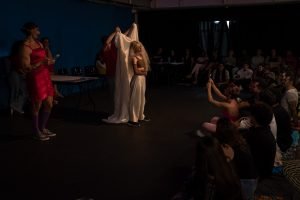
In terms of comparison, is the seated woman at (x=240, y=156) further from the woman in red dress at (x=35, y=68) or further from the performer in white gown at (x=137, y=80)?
the performer in white gown at (x=137, y=80)

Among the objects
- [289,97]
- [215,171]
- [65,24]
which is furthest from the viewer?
[65,24]

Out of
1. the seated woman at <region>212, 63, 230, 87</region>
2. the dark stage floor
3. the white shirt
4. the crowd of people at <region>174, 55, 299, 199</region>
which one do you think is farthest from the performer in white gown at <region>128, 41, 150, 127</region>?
the seated woman at <region>212, 63, 230, 87</region>

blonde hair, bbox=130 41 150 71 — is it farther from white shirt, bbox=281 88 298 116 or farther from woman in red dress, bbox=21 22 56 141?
white shirt, bbox=281 88 298 116

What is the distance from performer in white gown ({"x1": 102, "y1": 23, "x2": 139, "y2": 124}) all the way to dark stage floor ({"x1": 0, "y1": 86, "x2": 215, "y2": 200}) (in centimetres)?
29

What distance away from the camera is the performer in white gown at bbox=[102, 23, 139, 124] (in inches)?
233

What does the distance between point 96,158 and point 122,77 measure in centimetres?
199

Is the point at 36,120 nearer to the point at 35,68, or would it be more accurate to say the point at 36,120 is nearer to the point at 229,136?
the point at 35,68

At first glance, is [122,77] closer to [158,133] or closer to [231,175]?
[158,133]

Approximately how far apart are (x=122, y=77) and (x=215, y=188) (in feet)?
13.2

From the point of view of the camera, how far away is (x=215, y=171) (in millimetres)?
2137

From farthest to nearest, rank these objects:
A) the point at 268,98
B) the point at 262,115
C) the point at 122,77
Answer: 1. the point at 122,77
2. the point at 268,98
3. the point at 262,115

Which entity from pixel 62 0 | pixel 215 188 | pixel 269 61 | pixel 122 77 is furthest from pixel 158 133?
pixel 269 61

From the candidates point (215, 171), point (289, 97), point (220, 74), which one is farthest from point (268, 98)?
point (220, 74)

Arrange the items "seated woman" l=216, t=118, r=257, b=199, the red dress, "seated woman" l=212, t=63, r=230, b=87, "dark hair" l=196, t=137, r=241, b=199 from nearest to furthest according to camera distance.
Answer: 1. "dark hair" l=196, t=137, r=241, b=199
2. "seated woman" l=216, t=118, r=257, b=199
3. the red dress
4. "seated woman" l=212, t=63, r=230, b=87
